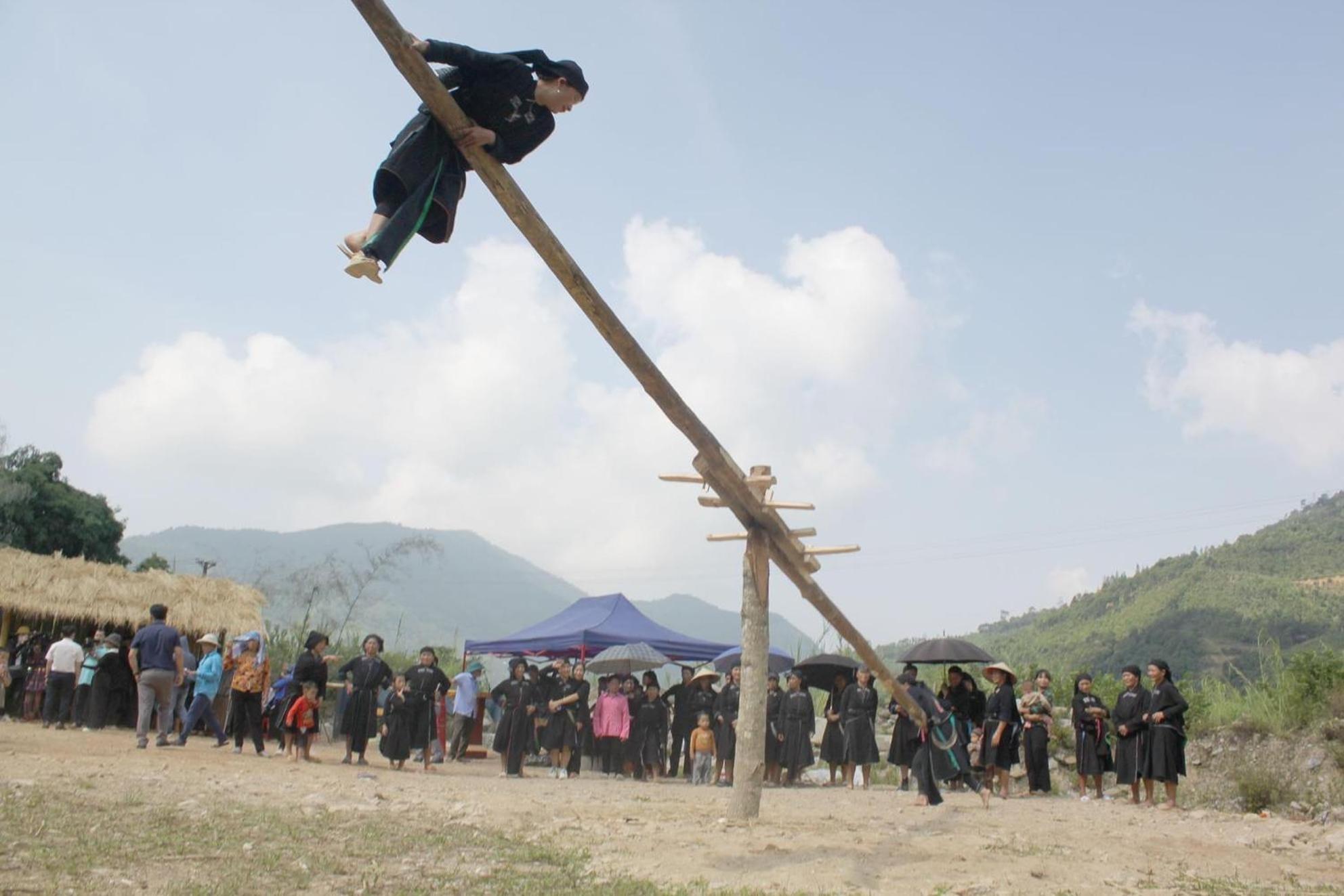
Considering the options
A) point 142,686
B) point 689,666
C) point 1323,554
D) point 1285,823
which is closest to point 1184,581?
point 1323,554

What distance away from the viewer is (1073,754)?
1686 cm

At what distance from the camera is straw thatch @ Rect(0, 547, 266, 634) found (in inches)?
725

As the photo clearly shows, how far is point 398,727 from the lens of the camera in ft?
41.6

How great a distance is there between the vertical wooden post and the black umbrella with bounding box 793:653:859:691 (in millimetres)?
7260

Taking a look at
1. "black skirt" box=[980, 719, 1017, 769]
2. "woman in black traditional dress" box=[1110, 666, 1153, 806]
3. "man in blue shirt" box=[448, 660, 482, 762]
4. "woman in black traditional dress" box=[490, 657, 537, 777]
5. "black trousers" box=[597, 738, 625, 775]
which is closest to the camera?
"woman in black traditional dress" box=[1110, 666, 1153, 806]

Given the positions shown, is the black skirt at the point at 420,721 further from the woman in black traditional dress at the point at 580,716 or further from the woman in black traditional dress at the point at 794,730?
the woman in black traditional dress at the point at 794,730

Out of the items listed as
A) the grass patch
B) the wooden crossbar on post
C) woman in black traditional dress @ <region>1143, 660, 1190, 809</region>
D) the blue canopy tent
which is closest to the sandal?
the wooden crossbar on post

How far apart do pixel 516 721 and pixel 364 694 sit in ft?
7.07

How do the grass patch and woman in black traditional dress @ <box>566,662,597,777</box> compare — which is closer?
the grass patch

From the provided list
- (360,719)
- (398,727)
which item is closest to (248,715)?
(360,719)

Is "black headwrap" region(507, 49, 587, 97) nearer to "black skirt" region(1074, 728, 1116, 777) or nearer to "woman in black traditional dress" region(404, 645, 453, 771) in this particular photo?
"woman in black traditional dress" region(404, 645, 453, 771)

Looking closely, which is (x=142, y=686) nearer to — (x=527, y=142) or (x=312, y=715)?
(x=312, y=715)

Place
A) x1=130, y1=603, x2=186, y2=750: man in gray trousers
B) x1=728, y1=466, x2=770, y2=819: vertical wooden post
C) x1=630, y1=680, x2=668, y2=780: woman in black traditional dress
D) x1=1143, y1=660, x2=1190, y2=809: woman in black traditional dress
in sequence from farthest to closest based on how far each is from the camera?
x1=630, y1=680, x2=668, y2=780: woman in black traditional dress, x1=130, y1=603, x2=186, y2=750: man in gray trousers, x1=1143, y1=660, x2=1190, y2=809: woman in black traditional dress, x1=728, y1=466, x2=770, y2=819: vertical wooden post

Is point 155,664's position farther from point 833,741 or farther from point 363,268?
point 363,268
